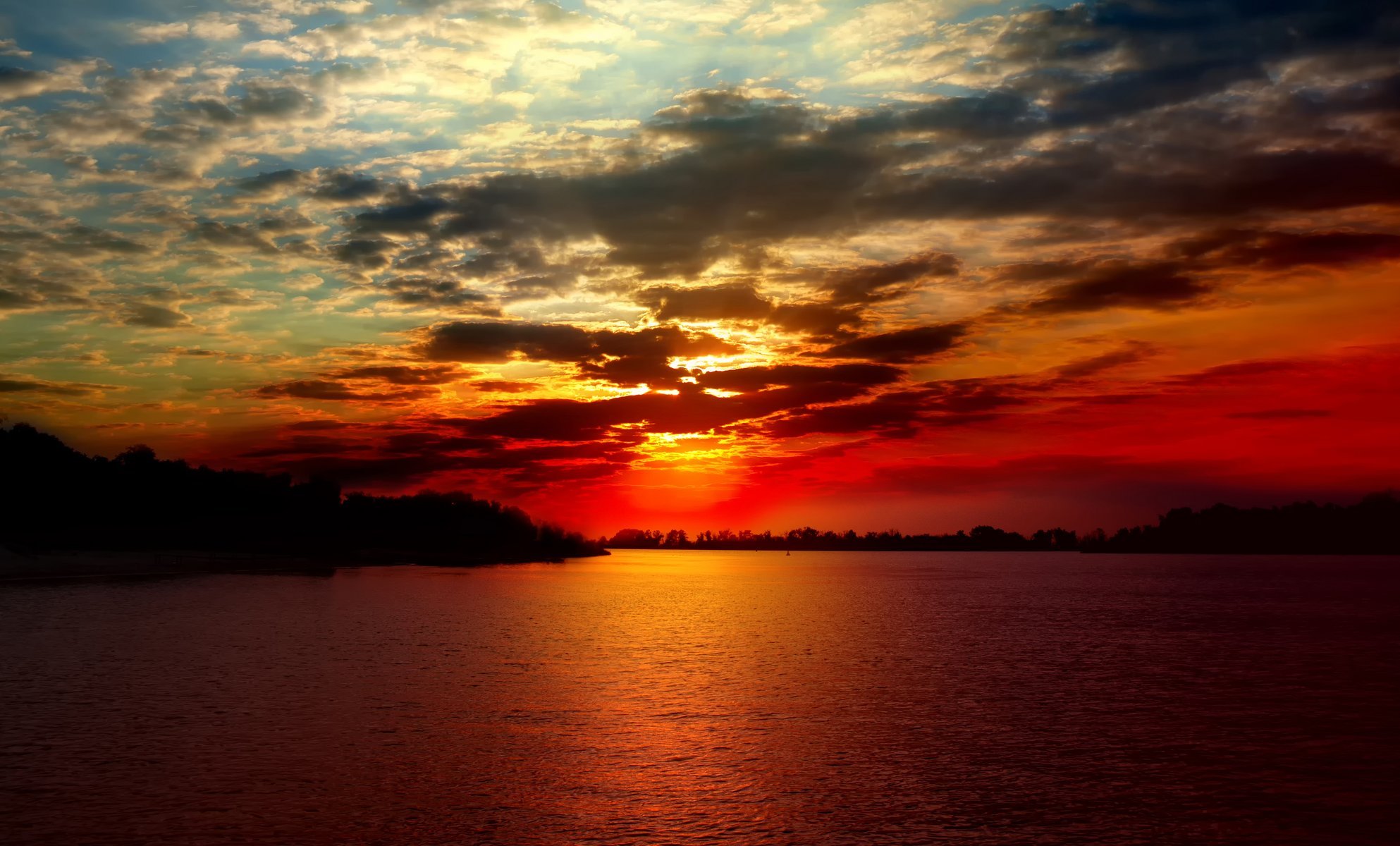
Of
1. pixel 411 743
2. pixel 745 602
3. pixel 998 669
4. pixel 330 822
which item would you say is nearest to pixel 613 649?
pixel 998 669

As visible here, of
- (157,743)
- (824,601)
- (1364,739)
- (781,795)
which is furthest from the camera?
(824,601)

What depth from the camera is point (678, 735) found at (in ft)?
113

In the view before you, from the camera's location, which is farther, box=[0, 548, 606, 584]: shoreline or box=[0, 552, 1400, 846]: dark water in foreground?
box=[0, 548, 606, 584]: shoreline

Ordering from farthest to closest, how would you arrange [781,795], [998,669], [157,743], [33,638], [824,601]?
[824,601], [33,638], [998,669], [157,743], [781,795]

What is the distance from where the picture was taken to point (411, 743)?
104ft

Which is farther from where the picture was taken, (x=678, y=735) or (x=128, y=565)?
(x=128, y=565)

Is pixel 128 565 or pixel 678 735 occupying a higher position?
pixel 128 565

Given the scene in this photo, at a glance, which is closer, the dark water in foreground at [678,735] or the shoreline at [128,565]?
the dark water in foreground at [678,735]

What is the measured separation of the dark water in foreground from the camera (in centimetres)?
2338

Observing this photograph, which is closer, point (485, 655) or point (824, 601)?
point (485, 655)

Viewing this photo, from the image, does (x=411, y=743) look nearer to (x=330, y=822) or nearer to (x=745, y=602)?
(x=330, y=822)

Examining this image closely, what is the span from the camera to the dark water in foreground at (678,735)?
23.4 meters

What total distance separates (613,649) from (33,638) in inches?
1419

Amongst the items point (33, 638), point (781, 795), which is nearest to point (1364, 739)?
point (781, 795)
